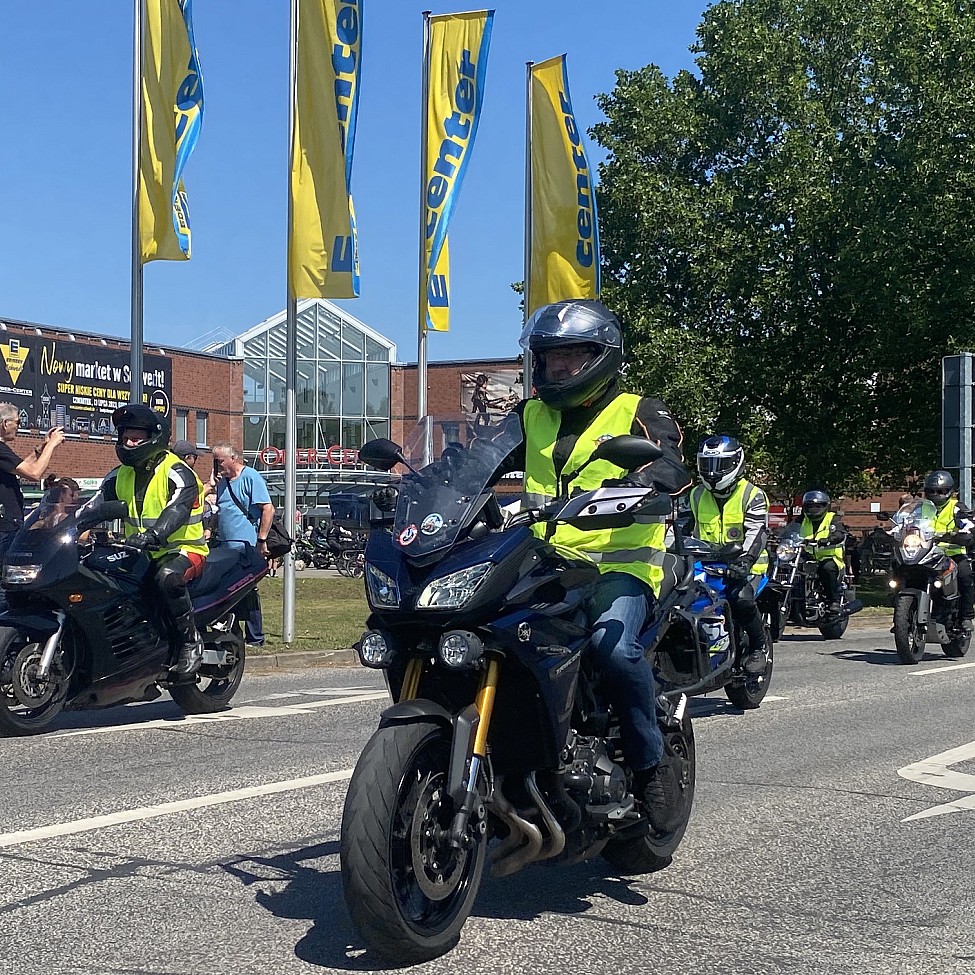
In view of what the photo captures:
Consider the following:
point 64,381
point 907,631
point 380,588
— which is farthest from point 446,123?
point 64,381

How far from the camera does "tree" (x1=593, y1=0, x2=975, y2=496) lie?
28172 mm

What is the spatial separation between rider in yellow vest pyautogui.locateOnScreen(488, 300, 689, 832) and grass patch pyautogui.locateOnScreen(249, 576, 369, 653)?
919 cm

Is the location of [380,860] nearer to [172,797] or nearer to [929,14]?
[172,797]

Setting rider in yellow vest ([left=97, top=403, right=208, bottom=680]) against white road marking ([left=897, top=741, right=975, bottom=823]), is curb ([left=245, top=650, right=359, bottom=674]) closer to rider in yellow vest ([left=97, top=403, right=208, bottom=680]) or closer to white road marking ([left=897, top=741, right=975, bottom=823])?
rider in yellow vest ([left=97, top=403, right=208, bottom=680])

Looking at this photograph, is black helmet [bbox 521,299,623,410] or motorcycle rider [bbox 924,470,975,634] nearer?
black helmet [bbox 521,299,623,410]

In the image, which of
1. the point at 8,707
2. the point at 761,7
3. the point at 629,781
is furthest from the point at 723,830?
the point at 761,7

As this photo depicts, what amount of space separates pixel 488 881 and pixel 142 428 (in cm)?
454

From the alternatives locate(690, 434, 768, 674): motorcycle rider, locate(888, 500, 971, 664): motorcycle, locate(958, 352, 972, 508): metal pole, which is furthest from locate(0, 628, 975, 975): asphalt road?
locate(958, 352, 972, 508): metal pole

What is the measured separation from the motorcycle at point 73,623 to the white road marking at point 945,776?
454cm

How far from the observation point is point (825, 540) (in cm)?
1861

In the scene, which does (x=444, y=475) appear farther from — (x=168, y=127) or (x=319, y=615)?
(x=319, y=615)

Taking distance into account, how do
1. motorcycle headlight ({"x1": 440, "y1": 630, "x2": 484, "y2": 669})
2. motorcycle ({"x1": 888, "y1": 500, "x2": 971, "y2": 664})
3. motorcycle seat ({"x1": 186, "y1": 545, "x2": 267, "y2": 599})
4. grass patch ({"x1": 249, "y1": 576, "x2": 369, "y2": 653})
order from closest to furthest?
motorcycle headlight ({"x1": 440, "y1": 630, "x2": 484, "y2": 669})
motorcycle seat ({"x1": 186, "y1": 545, "x2": 267, "y2": 599})
motorcycle ({"x1": 888, "y1": 500, "x2": 971, "y2": 664})
grass patch ({"x1": 249, "y1": 576, "x2": 369, "y2": 653})

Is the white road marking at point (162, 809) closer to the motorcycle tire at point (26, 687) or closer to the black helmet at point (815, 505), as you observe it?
the motorcycle tire at point (26, 687)

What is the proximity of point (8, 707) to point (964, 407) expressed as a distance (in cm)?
1527
